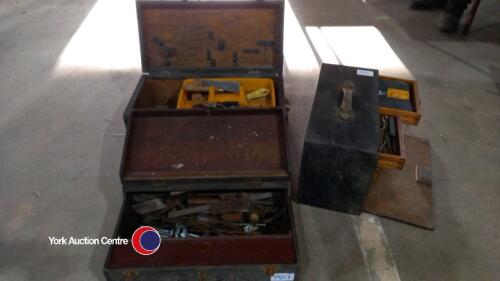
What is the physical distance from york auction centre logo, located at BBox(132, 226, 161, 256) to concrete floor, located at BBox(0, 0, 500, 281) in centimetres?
35

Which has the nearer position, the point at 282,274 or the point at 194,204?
the point at 282,274

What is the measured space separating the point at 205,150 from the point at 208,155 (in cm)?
3

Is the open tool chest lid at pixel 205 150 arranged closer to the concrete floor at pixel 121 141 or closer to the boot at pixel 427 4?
the concrete floor at pixel 121 141

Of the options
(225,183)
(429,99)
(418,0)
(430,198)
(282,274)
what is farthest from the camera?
(418,0)

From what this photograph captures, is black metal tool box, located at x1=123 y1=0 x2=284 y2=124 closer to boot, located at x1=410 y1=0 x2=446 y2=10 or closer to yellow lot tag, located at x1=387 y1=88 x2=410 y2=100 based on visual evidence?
yellow lot tag, located at x1=387 y1=88 x2=410 y2=100

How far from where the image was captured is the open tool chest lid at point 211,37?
1.67 meters

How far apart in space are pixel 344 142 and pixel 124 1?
3326mm

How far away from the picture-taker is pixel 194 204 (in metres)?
1.50

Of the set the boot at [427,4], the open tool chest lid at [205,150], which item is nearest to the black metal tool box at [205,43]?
the open tool chest lid at [205,150]

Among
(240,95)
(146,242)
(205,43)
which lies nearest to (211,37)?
(205,43)

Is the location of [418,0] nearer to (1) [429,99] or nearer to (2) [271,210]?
(1) [429,99]

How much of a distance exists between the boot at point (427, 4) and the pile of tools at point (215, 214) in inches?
122


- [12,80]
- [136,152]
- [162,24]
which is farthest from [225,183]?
[12,80]

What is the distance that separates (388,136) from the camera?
5.00ft
